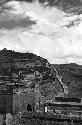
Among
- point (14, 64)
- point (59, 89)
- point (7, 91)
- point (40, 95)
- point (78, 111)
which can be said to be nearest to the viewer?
point (78, 111)

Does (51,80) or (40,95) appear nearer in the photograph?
(40,95)

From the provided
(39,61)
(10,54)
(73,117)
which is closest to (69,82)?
(39,61)

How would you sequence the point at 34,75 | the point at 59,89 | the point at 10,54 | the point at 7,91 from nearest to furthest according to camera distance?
the point at 7,91, the point at 59,89, the point at 34,75, the point at 10,54

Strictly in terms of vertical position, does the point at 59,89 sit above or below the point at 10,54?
below

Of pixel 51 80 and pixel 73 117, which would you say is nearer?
pixel 73 117

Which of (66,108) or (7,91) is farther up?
(7,91)

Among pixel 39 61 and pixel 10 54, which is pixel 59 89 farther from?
pixel 10 54

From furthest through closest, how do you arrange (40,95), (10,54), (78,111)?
(10,54)
(40,95)
(78,111)

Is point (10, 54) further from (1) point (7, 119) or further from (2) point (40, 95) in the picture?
(1) point (7, 119)

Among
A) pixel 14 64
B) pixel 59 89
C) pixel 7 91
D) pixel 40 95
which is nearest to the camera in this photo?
pixel 7 91

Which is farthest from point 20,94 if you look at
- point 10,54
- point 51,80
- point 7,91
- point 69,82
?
point 10,54
